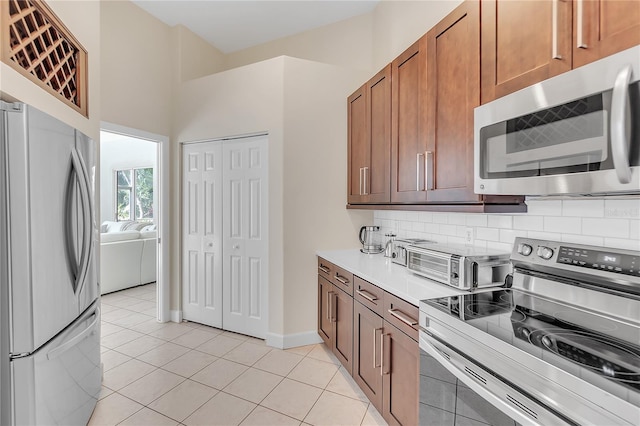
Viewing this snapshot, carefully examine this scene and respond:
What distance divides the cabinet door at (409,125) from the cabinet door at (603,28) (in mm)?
872

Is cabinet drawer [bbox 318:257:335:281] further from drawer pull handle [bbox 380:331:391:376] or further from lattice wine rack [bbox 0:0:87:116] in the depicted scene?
lattice wine rack [bbox 0:0:87:116]

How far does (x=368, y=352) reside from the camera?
1.96 meters

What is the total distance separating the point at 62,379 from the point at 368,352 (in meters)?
1.71

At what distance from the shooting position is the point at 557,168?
1116mm

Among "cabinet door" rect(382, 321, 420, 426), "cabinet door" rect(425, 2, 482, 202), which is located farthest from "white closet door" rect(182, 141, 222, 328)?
"cabinet door" rect(425, 2, 482, 202)

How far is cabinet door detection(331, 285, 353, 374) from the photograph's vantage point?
2.24 metres

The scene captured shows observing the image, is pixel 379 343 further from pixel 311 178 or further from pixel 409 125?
pixel 311 178

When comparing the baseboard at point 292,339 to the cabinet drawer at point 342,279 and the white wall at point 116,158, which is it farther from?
the white wall at point 116,158

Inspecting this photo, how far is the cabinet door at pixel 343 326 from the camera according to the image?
7.35 ft

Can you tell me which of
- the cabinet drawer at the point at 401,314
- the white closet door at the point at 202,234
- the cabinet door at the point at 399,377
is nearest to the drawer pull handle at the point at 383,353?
the cabinet door at the point at 399,377

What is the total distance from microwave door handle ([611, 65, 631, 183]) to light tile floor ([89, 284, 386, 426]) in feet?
6.10

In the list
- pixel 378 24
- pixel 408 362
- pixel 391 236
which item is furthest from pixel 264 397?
pixel 378 24

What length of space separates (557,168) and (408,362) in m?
1.11

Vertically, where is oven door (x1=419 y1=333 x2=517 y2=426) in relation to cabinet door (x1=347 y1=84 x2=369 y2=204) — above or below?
below
